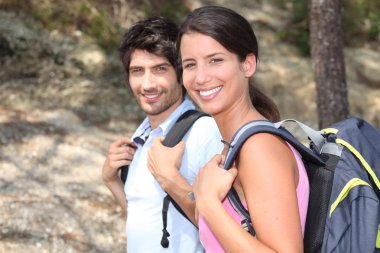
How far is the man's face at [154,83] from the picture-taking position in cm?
312

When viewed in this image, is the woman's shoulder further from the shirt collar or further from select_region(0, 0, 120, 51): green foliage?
select_region(0, 0, 120, 51): green foliage

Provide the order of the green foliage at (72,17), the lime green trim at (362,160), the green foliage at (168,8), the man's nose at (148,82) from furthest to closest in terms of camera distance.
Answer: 1. the green foliage at (168,8)
2. the green foliage at (72,17)
3. the man's nose at (148,82)
4. the lime green trim at (362,160)

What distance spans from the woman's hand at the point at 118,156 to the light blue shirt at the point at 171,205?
0.27m

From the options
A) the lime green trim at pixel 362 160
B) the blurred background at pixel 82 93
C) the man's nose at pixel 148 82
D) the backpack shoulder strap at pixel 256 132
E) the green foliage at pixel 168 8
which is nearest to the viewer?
the backpack shoulder strap at pixel 256 132

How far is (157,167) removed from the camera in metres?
2.79

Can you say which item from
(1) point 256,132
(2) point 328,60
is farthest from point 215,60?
(2) point 328,60

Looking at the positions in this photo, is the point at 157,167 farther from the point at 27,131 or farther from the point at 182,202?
the point at 27,131

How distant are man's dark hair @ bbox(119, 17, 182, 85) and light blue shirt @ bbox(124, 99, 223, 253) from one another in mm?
469

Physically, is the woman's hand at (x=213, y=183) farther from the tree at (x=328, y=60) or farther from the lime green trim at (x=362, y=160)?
the tree at (x=328, y=60)

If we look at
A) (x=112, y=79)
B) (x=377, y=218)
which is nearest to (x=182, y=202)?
(x=377, y=218)

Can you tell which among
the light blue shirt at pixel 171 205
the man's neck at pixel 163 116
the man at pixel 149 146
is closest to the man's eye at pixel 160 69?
the man at pixel 149 146

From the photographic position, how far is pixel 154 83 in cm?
311

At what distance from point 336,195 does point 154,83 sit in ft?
4.67

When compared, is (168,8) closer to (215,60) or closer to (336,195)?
(215,60)
